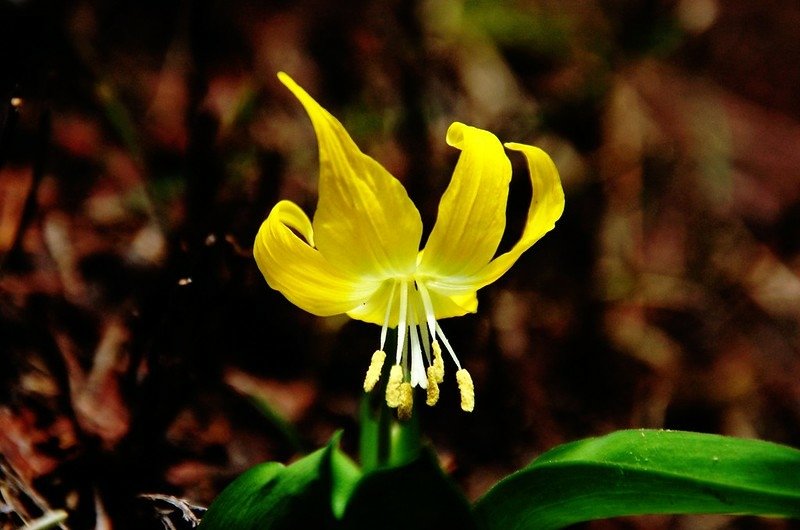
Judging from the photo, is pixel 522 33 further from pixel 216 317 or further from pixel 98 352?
pixel 98 352

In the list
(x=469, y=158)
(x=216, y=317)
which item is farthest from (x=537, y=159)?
(x=216, y=317)

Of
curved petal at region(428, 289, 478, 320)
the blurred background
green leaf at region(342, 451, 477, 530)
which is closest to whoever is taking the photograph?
green leaf at region(342, 451, 477, 530)

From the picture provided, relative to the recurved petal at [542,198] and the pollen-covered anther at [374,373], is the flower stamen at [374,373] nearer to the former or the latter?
the pollen-covered anther at [374,373]

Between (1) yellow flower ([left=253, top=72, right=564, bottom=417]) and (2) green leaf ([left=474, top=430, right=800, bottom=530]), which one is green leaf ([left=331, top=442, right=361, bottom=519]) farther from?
(2) green leaf ([left=474, top=430, right=800, bottom=530])

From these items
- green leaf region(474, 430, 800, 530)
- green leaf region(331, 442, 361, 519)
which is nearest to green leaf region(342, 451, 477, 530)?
green leaf region(331, 442, 361, 519)

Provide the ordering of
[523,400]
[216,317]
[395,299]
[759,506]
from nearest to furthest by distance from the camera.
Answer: [759,506], [395,299], [216,317], [523,400]

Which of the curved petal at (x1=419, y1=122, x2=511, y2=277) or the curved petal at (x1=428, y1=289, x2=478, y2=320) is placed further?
the curved petal at (x1=428, y1=289, x2=478, y2=320)

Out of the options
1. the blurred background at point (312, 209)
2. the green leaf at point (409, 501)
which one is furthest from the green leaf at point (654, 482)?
the blurred background at point (312, 209)
